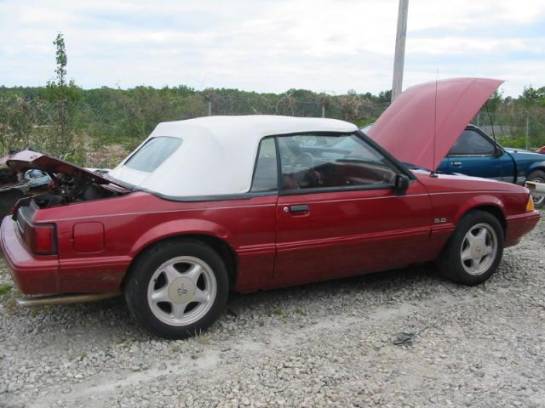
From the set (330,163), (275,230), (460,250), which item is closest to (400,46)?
(460,250)

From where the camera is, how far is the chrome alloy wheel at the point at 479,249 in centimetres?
511

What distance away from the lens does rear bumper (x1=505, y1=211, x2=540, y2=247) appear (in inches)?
208

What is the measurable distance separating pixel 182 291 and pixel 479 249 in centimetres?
279

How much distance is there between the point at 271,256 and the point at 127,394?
55.6 inches

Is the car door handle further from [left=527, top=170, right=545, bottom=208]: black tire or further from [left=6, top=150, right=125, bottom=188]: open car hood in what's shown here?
[left=527, top=170, right=545, bottom=208]: black tire

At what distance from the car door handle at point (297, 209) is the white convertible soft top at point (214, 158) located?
330mm

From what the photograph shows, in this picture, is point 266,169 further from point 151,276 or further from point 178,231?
point 151,276

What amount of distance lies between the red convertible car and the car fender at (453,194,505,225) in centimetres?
1

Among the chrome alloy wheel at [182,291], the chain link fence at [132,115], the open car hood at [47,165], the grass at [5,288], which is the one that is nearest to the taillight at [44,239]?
the open car hood at [47,165]

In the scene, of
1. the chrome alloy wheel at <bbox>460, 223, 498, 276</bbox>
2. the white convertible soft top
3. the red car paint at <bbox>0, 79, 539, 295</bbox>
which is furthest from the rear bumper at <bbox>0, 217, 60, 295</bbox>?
the chrome alloy wheel at <bbox>460, 223, 498, 276</bbox>

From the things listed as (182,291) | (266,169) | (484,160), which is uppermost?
(266,169)

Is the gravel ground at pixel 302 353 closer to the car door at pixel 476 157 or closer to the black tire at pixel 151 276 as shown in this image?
the black tire at pixel 151 276

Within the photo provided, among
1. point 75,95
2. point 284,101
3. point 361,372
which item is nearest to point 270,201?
point 361,372

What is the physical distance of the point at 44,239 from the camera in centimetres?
347
